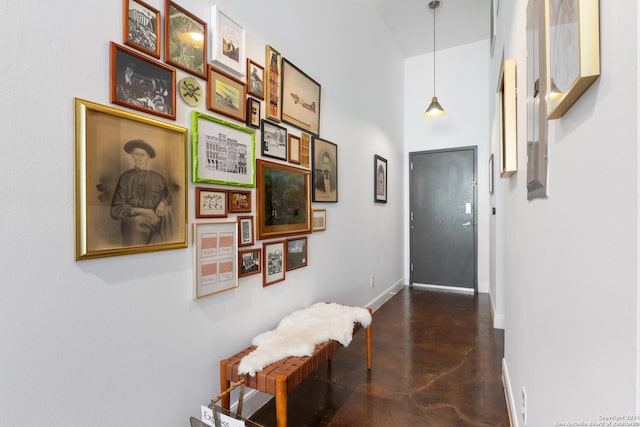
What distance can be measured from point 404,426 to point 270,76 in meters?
2.15

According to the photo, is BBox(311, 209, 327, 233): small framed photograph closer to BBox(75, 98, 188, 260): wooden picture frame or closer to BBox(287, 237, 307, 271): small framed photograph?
BBox(287, 237, 307, 271): small framed photograph

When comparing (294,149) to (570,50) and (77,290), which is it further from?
(570,50)

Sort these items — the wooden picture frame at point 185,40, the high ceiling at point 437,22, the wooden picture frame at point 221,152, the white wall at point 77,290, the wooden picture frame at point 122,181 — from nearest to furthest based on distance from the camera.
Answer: the white wall at point 77,290 < the wooden picture frame at point 122,181 < the wooden picture frame at point 185,40 < the wooden picture frame at point 221,152 < the high ceiling at point 437,22

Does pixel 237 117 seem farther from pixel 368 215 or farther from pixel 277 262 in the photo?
pixel 368 215

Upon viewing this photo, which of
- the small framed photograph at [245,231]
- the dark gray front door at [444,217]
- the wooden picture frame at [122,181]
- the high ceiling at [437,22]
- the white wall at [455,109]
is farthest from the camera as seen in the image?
the dark gray front door at [444,217]

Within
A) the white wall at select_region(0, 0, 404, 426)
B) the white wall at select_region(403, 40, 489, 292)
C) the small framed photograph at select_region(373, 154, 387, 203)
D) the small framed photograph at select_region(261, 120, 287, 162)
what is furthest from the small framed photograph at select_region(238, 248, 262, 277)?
the white wall at select_region(403, 40, 489, 292)

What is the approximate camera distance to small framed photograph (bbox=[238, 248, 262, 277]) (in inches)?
73.9

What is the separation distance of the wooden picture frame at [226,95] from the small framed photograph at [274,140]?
0.21m

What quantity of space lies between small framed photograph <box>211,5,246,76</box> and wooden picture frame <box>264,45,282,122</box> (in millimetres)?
251

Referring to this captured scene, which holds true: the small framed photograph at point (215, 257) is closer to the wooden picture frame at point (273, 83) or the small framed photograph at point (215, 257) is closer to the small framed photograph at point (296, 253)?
the small framed photograph at point (296, 253)

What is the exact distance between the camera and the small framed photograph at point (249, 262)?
6.16ft

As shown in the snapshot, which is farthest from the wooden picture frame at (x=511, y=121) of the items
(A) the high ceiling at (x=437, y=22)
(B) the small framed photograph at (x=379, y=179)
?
(A) the high ceiling at (x=437, y=22)

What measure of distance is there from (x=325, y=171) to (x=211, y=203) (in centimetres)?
127

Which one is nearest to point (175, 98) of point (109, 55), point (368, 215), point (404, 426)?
point (109, 55)
